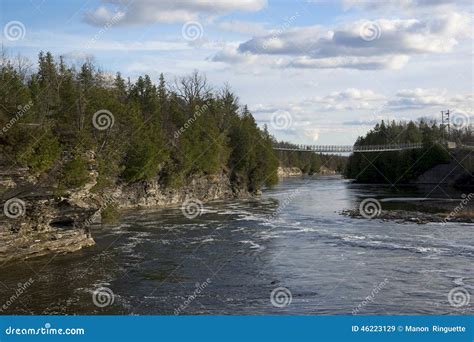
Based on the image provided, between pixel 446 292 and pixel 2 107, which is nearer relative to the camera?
pixel 446 292

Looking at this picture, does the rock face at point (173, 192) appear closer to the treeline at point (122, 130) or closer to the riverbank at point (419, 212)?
the treeline at point (122, 130)

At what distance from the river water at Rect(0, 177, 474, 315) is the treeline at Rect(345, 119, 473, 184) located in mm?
82523

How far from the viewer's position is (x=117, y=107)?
60.1 meters

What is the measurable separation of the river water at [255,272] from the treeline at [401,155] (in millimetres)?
82523

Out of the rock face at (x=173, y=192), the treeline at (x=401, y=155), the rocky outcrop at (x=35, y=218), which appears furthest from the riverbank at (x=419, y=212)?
the treeline at (x=401, y=155)

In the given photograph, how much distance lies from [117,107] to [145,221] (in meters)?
15.5

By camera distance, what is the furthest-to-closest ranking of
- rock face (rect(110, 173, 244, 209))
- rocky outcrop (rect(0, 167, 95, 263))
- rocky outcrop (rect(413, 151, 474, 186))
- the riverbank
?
rocky outcrop (rect(413, 151, 474, 186)), rock face (rect(110, 173, 244, 209)), the riverbank, rocky outcrop (rect(0, 167, 95, 263))

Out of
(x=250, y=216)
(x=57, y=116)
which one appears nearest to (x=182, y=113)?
(x=250, y=216)

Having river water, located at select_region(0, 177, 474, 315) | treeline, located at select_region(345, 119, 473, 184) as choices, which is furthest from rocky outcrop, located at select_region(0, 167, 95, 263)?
treeline, located at select_region(345, 119, 473, 184)

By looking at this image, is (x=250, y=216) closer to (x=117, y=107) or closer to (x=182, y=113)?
(x=117, y=107)

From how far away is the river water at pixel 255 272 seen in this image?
22.3 metres

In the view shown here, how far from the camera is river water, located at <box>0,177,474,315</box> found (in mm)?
22312

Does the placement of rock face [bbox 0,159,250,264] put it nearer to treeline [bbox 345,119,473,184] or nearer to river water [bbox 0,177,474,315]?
river water [bbox 0,177,474,315]

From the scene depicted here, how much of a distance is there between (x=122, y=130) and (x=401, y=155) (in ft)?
299
